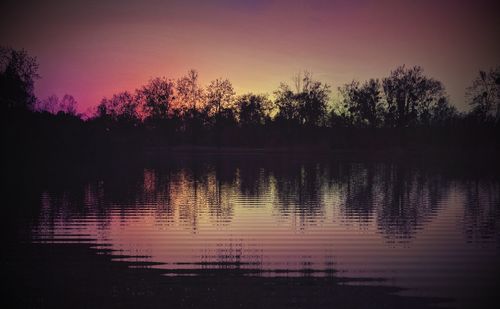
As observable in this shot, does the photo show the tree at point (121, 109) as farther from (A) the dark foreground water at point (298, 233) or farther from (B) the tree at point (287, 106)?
(A) the dark foreground water at point (298, 233)

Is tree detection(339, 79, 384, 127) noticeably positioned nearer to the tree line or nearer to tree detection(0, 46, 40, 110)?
the tree line

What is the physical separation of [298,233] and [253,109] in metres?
96.8

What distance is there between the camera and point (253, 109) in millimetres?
111438

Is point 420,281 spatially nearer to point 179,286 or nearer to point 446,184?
point 179,286

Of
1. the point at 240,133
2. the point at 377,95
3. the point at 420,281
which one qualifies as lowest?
the point at 420,281

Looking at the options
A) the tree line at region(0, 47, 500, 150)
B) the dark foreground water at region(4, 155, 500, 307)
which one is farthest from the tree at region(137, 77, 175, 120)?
the dark foreground water at region(4, 155, 500, 307)

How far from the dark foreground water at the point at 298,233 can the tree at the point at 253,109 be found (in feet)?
266

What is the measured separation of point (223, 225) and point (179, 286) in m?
7.55

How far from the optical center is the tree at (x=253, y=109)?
11000 centimetres

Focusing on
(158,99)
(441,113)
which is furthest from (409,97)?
(158,99)

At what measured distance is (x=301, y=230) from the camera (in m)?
16.1

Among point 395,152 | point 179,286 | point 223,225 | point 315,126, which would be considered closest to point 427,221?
point 223,225

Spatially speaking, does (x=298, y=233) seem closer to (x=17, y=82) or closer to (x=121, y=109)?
(x=17, y=82)

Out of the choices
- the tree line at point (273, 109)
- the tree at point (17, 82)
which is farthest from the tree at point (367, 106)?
the tree at point (17, 82)
